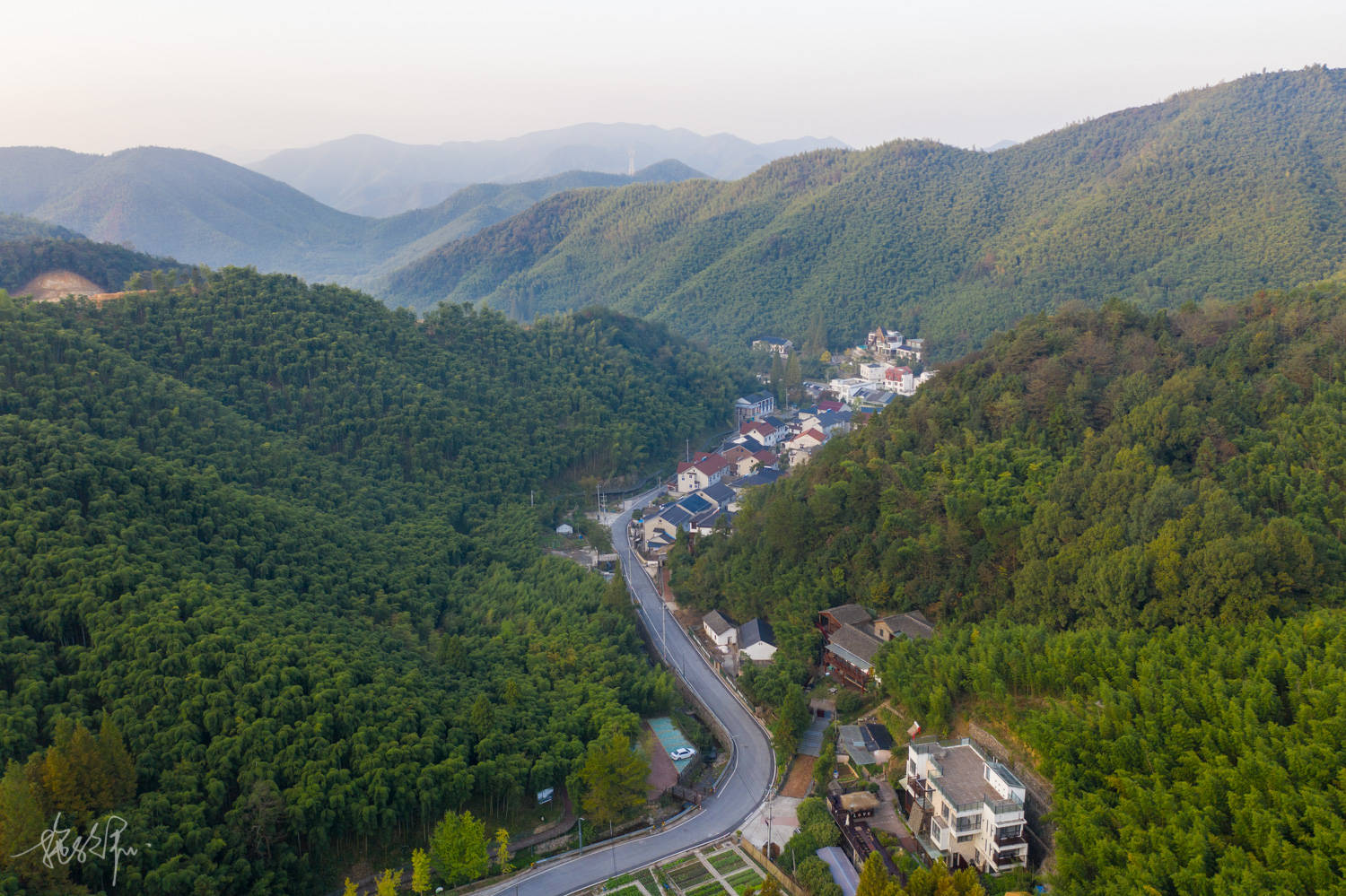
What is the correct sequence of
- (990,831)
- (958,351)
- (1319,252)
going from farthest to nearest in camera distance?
(958,351) → (1319,252) → (990,831)

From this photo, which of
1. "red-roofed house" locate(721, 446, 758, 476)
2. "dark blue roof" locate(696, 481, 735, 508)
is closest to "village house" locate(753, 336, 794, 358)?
"red-roofed house" locate(721, 446, 758, 476)

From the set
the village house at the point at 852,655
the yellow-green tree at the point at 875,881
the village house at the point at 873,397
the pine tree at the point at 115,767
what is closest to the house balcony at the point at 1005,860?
the yellow-green tree at the point at 875,881

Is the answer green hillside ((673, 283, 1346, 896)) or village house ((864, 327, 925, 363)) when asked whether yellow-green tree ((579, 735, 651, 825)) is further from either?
village house ((864, 327, 925, 363))

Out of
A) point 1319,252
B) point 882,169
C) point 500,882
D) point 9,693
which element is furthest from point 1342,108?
point 9,693

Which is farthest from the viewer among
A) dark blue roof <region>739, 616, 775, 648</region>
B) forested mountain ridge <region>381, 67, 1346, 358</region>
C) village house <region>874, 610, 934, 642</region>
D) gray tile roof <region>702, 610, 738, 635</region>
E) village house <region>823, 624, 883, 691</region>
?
forested mountain ridge <region>381, 67, 1346, 358</region>

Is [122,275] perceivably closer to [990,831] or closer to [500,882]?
[500,882]

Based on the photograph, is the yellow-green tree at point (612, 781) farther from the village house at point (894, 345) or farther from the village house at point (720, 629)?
the village house at point (894, 345)
